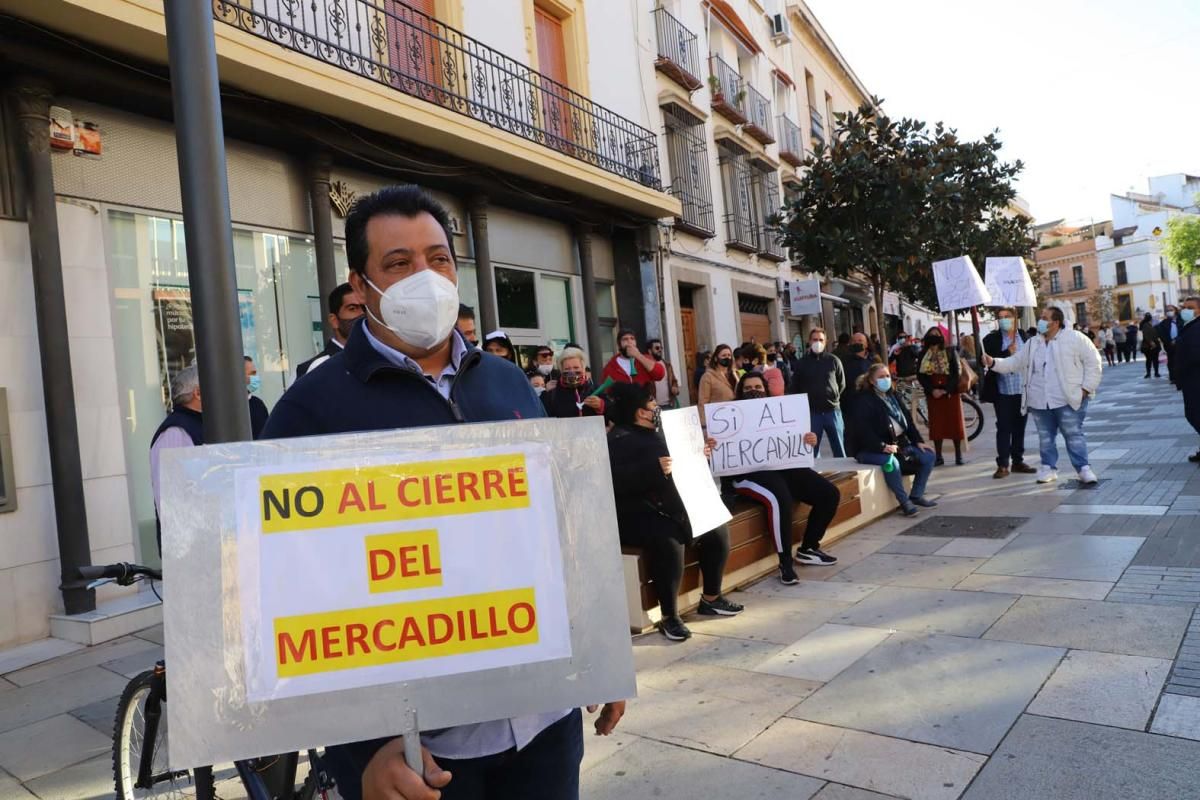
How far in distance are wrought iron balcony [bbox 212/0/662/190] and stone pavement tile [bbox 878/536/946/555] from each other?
22.4ft

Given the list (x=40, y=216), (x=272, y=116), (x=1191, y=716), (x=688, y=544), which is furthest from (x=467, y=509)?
(x=272, y=116)

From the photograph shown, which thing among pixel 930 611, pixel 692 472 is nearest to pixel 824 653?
pixel 930 611

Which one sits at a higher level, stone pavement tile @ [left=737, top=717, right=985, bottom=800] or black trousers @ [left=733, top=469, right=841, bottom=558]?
black trousers @ [left=733, top=469, right=841, bottom=558]

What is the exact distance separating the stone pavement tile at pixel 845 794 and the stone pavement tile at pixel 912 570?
2664 millimetres

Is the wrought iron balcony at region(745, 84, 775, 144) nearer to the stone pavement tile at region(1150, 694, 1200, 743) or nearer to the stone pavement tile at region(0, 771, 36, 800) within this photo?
the stone pavement tile at region(1150, 694, 1200, 743)

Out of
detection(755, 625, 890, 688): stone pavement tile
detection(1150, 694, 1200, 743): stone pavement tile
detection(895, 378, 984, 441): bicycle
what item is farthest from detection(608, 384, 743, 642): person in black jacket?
detection(895, 378, 984, 441): bicycle

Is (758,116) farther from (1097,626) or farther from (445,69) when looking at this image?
(1097,626)

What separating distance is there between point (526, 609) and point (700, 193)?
15.8m

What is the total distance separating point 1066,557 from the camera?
216 inches

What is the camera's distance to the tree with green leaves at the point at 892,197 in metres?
11.6

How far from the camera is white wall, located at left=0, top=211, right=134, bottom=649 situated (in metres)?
5.73

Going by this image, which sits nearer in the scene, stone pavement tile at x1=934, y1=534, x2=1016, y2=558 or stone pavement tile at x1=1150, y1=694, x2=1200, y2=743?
stone pavement tile at x1=1150, y1=694, x2=1200, y2=743

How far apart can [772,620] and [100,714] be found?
3.90m

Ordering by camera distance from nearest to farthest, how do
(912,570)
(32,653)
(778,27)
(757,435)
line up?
(32,653), (912,570), (757,435), (778,27)
